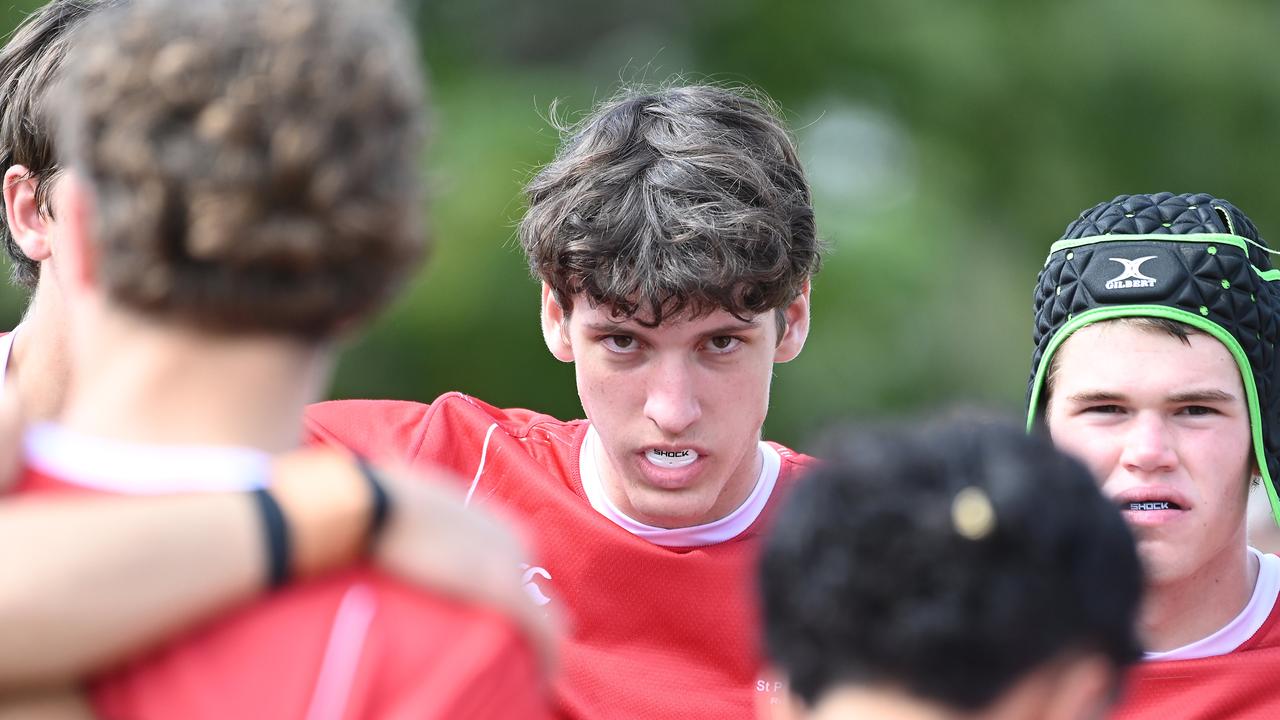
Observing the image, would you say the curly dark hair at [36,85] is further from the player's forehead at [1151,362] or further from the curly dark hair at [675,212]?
the player's forehead at [1151,362]

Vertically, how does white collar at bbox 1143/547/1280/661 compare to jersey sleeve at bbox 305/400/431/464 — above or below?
below

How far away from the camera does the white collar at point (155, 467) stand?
A: 1672 mm

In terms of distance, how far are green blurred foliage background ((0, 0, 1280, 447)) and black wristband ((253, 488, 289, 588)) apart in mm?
9381

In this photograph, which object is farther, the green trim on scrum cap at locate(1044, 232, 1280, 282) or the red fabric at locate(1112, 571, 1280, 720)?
the green trim on scrum cap at locate(1044, 232, 1280, 282)

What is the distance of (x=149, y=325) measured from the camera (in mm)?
1710

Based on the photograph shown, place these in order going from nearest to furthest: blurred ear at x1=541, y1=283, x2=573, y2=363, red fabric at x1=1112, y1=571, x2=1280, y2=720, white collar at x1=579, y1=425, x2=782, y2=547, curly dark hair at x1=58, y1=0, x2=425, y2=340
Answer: curly dark hair at x1=58, y1=0, x2=425, y2=340
red fabric at x1=1112, y1=571, x2=1280, y2=720
white collar at x1=579, y1=425, x2=782, y2=547
blurred ear at x1=541, y1=283, x2=573, y2=363

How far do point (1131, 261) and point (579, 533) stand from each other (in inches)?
53.1

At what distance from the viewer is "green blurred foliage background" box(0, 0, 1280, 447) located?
1163cm

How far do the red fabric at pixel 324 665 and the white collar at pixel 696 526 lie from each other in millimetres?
1762

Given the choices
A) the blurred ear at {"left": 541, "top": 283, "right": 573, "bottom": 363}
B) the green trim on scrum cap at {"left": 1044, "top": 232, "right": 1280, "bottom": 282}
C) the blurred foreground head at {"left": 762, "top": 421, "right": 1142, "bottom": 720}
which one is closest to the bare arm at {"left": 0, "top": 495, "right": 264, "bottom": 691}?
the blurred foreground head at {"left": 762, "top": 421, "right": 1142, "bottom": 720}

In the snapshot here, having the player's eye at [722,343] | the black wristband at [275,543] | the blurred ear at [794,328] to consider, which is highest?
the black wristband at [275,543]

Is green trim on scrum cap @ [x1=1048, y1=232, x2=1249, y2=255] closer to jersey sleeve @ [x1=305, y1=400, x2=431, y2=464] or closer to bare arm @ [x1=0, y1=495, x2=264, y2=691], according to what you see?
jersey sleeve @ [x1=305, y1=400, x2=431, y2=464]

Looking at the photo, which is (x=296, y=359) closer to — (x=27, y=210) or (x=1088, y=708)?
(x=1088, y=708)

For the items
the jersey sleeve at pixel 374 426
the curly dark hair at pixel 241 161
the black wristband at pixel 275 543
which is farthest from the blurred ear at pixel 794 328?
the black wristband at pixel 275 543
